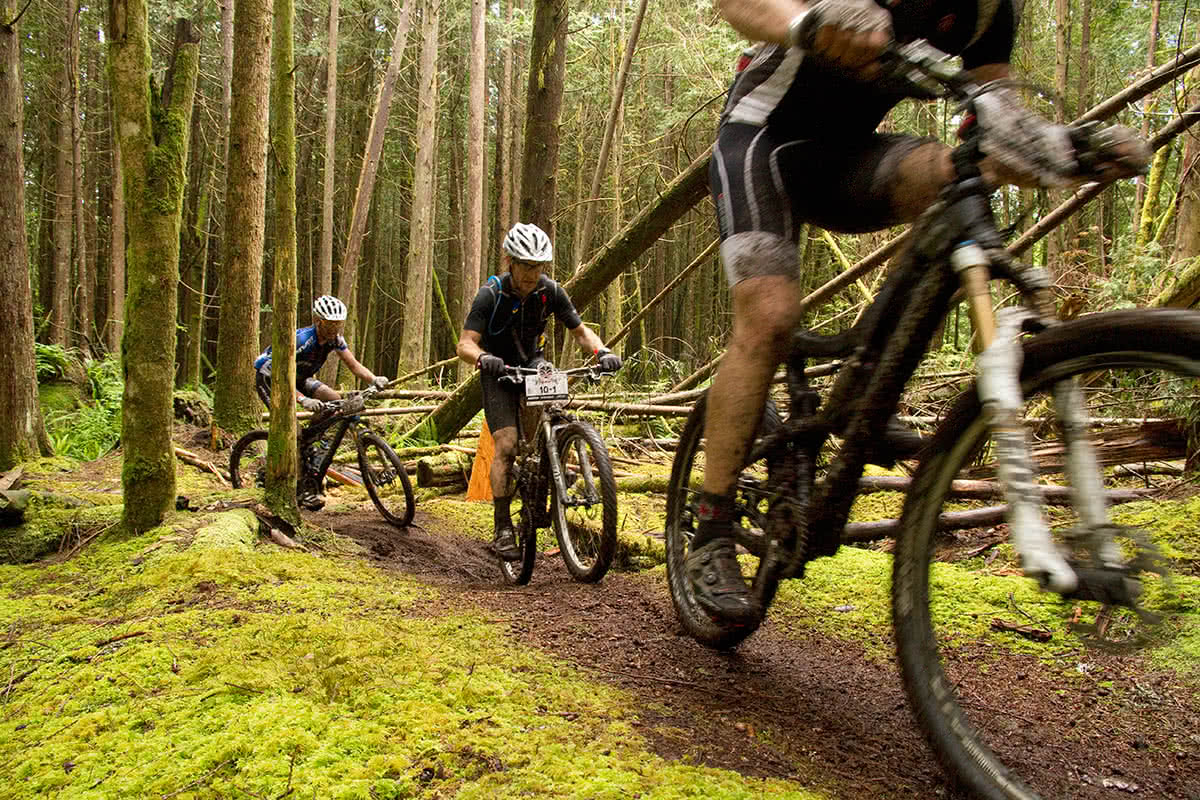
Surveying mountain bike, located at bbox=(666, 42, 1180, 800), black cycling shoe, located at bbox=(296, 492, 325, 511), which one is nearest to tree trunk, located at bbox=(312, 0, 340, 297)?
black cycling shoe, located at bbox=(296, 492, 325, 511)

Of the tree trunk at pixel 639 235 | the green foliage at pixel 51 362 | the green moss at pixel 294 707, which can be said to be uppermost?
the tree trunk at pixel 639 235

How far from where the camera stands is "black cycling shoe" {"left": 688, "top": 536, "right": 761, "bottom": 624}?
7.80ft

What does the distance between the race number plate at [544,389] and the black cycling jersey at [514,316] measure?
0.57m

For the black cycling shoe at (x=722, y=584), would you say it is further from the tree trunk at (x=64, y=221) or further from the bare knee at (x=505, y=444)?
the tree trunk at (x=64, y=221)

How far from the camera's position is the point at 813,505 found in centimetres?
210

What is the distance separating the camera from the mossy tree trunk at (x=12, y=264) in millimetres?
6430

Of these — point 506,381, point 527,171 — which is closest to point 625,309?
point 527,171

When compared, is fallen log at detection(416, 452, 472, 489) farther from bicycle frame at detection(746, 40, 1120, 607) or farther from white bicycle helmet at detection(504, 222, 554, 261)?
bicycle frame at detection(746, 40, 1120, 607)

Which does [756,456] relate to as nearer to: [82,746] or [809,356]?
[809,356]

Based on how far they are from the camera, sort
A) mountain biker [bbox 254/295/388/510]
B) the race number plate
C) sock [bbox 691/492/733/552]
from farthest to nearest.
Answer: mountain biker [bbox 254/295/388/510] → the race number plate → sock [bbox 691/492/733/552]

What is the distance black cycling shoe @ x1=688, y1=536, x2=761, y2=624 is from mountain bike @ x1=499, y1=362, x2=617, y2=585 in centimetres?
199

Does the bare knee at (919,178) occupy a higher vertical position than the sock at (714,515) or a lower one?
higher

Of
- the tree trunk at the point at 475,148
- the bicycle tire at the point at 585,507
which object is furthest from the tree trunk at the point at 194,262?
the bicycle tire at the point at 585,507

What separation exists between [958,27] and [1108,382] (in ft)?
4.08
